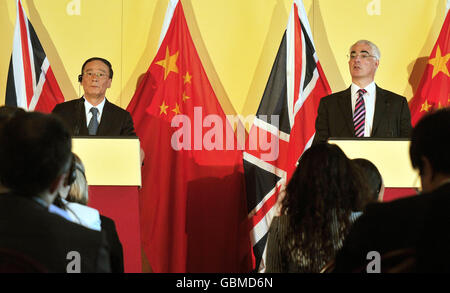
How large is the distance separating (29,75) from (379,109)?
3028 millimetres

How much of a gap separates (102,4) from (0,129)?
459 cm

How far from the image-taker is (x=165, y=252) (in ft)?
18.1

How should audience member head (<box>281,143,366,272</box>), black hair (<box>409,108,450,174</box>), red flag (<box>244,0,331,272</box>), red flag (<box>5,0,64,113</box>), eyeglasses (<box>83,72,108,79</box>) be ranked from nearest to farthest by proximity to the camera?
black hair (<box>409,108,450,174</box>), audience member head (<box>281,143,366,272</box>), eyeglasses (<box>83,72,108,79</box>), red flag (<box>244,0,331,272</box>), red flag (<box>5,0,64,113</box>)

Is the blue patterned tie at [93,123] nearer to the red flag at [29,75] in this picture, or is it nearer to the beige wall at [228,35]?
the red flag at [29,75]

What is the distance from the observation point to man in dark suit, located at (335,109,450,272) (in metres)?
1.39

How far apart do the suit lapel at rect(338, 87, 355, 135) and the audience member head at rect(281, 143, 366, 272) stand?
110 inches

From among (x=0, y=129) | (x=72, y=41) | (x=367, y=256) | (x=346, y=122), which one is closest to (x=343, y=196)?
(x=367, y=256)

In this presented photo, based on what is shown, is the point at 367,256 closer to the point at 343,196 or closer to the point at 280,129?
the point at 343,196

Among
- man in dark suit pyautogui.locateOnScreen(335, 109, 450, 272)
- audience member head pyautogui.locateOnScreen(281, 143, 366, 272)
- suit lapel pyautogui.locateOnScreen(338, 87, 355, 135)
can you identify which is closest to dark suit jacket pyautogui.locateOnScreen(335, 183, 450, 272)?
man in dark suit pyautogui.locateOnScreen(335, 109, 450, 272)

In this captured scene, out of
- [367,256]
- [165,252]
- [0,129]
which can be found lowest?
[165,252]

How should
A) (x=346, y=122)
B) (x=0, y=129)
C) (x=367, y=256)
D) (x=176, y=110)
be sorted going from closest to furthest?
(x=367, y=256), (x=0, y=129), (x=346, y=122), (x=176, y=110)

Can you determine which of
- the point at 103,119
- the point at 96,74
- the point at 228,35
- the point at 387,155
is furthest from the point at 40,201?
the point at 228,35

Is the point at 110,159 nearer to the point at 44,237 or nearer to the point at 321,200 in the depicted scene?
the point at 321,200

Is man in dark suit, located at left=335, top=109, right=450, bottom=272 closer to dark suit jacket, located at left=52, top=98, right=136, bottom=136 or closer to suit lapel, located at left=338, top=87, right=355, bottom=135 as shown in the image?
suit lapel, located at left=338, top=87, right=355, bottom=135
